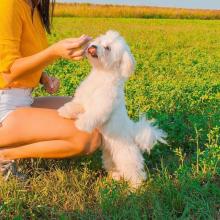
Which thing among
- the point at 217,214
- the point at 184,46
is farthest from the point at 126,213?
the point at 184,46

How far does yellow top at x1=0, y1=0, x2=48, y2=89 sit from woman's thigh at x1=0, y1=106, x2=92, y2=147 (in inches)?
10.6

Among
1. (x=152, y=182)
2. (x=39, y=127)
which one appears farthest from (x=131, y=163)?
(x=39, y=127)

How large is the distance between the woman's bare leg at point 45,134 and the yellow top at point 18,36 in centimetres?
29

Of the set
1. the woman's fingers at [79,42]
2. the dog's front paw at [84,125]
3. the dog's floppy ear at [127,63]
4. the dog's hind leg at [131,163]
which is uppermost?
the woman's fingers at [79,42]

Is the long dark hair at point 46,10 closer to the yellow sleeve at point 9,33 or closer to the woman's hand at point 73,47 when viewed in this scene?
the yellow sleeve at point 9,33

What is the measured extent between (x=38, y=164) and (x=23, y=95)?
0.74 metres

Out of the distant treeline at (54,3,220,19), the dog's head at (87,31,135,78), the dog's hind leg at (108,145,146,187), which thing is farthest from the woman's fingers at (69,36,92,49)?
the distant treeline at (54,3,220,19)

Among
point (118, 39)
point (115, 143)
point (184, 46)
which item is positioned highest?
point (118, 39)

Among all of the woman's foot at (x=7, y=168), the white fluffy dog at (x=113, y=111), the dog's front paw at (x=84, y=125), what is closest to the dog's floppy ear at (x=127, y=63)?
the white fluffy dog at (x=113, y=111)

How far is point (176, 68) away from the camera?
39.7 ft

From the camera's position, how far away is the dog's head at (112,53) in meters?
4.54

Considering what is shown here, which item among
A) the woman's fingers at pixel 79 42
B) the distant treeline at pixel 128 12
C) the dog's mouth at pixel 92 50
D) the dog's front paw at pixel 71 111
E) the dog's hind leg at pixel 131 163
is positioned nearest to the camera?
the woman's fingers at pixel 79 42

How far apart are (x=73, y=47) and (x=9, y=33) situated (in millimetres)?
617

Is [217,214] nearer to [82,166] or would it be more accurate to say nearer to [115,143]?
[115,143]
